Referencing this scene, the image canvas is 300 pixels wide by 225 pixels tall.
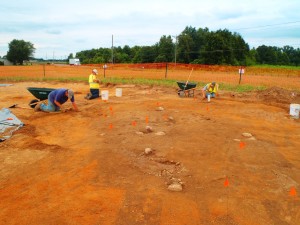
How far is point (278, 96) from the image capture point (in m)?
11.9

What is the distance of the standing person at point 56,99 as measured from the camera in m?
8.77

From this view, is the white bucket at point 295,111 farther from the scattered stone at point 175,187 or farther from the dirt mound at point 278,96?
the scattered stone at point 175,187

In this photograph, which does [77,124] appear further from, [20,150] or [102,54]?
[102,54]

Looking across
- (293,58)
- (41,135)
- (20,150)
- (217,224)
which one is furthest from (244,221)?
(293,58)

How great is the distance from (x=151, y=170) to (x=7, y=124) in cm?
468

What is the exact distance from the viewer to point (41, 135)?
6.87 meters

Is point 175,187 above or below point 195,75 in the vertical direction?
below

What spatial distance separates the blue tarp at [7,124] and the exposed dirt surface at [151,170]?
8.3 inches

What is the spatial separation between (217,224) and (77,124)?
212 inches

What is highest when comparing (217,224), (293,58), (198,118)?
(293,58)

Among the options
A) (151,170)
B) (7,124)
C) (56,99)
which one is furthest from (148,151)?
(56,99)

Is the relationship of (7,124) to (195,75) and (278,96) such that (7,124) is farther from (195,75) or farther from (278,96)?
(195,75)

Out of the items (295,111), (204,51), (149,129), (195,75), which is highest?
(204,51)

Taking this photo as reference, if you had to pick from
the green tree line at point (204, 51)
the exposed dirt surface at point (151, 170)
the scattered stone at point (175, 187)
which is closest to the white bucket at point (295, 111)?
the exposed dirt surface at point (151, 170)
